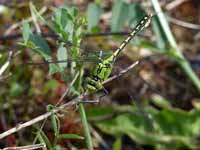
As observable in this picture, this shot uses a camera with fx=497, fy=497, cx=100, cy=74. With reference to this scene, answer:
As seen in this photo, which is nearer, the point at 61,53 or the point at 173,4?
the point at 61,53

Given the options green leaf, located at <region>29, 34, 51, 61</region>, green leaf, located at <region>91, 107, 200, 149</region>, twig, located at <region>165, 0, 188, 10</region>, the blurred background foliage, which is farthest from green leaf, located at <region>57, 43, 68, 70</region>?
twig, located at <region>165, 0, 188, 10</region>

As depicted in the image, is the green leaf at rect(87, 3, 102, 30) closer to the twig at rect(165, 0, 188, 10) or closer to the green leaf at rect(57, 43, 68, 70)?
the green leaf at rect(57, 43, 68, 70)

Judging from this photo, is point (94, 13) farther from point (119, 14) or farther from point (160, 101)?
point (160, 101)

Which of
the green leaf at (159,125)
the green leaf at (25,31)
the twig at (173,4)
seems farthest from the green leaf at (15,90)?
the twig at (173,4)

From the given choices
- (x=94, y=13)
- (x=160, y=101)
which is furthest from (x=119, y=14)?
(x=160, y=101)

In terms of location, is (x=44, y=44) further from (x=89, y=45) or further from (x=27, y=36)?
(x=89, y=45)

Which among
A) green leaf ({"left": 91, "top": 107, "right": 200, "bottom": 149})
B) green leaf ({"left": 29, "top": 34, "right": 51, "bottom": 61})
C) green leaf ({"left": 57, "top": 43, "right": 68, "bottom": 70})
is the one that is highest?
green leaf ({"left": 29, "top": 34, "right": 51, "bottom": 61})

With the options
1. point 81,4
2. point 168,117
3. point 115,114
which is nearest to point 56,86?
point 115,114

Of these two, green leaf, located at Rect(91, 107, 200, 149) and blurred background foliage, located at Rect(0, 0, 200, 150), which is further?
green leaf, located at Rect(91, 107, 200, 149)
